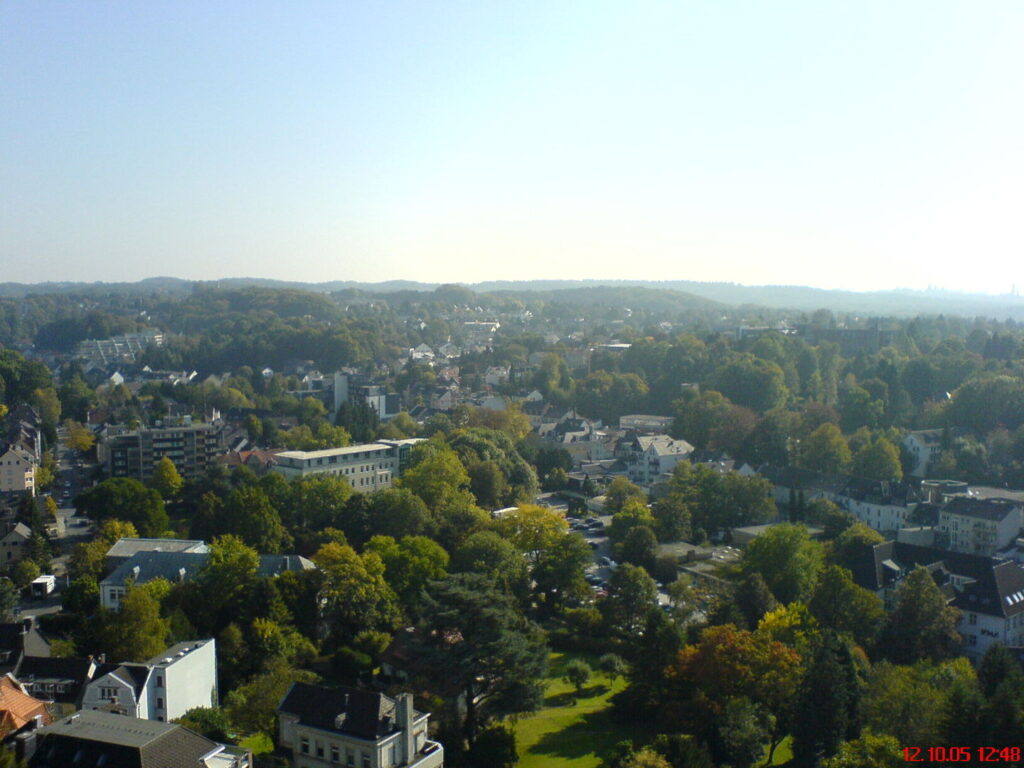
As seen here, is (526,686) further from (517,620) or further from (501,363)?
(501,363)

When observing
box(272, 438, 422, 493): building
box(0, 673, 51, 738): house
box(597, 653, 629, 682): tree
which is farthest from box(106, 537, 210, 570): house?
box(597, 653, 629, 682): tree

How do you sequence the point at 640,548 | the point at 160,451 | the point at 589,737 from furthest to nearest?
the point at 160,451 → the point at 640,548 → the point at 589,737

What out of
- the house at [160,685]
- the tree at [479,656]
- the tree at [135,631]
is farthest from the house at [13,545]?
the tree at [479,656]

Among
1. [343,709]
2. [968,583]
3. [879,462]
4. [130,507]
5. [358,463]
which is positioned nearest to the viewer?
[343,709]

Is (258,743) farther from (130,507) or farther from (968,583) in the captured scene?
(968,583)

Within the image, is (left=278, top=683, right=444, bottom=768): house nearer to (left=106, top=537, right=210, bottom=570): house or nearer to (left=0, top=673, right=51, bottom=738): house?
(left=0, top=673, right=51, bottom=738): house

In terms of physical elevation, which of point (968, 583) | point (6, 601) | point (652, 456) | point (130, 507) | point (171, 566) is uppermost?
point (171, 566)

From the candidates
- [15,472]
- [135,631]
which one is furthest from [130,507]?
[135,631]
